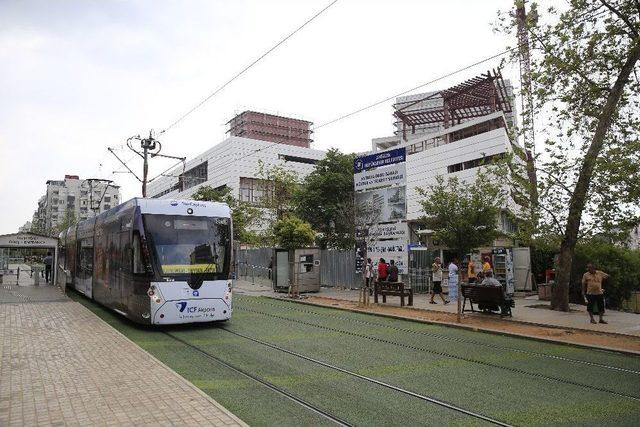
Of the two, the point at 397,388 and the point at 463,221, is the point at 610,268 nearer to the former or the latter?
the point at 463,221

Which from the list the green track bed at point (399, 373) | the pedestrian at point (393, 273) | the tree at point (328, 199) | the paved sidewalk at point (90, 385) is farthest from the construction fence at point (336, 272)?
the paved sidewalk at point (90, 385)

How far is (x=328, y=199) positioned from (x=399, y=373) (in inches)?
1194

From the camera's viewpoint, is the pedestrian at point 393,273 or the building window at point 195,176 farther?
the building window at point 195,176

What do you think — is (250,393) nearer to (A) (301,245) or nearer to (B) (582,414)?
(B) (582,414)

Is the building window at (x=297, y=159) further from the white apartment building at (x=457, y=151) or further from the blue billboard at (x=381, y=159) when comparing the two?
the blue billboard at (x=381, y=159)

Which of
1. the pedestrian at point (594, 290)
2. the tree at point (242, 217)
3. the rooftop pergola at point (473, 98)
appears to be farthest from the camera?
the rooftop pergola at point (473, 98)

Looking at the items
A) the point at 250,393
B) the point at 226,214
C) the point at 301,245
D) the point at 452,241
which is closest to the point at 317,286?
the point at 301,245

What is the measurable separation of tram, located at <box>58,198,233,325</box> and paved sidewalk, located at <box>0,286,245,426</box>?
4.15 feet

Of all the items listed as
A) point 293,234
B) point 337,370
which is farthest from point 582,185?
point 293,234

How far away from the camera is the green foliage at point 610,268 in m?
20.0

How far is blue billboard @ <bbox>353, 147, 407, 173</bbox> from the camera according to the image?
67.7ft

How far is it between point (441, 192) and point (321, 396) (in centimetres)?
1873

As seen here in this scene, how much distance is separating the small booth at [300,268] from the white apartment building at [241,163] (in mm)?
43141

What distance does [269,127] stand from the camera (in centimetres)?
11056
